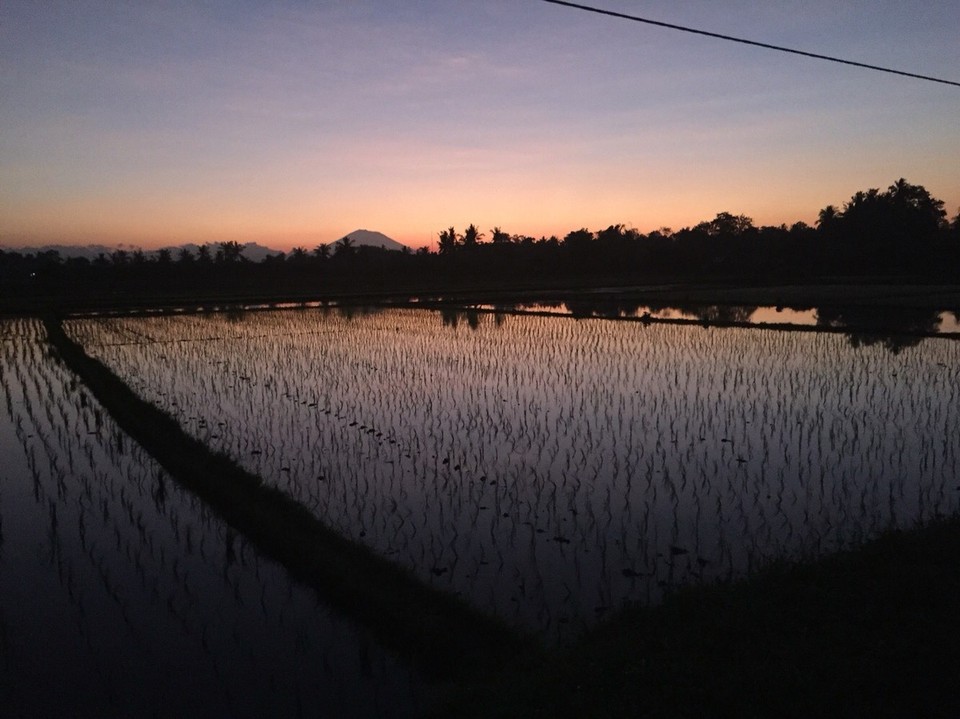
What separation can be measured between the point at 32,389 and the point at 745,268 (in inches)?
1589

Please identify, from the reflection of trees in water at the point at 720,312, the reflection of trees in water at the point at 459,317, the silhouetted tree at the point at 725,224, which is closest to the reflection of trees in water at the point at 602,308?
the reflection of trees in water at the point at 720,312

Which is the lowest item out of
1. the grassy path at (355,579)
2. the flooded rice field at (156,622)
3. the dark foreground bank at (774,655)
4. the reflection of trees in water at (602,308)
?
the flooded rice field at (156,622)

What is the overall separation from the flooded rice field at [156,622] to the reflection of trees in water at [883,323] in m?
12.4

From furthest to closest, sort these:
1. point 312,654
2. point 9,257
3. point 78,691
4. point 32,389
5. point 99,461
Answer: point 9,257, point 32,389, point 99,461, point 312,654, point 78,691

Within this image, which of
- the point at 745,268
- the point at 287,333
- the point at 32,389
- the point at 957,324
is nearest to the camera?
the point at 32,389

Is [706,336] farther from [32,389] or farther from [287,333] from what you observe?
[32,389]

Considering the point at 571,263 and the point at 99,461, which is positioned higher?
the point at 571,263

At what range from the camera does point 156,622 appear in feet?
13.0

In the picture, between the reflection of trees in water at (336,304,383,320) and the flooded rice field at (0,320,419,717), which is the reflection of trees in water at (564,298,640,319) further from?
the flooded rice field at (0,320,419,717)

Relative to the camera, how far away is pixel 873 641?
312 cm

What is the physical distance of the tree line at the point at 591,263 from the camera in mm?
38906

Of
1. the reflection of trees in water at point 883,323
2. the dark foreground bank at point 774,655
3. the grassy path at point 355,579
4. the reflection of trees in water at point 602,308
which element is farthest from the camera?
the reflection of trees in water at point 602,308

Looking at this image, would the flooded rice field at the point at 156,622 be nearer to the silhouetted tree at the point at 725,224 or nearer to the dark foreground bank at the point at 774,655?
the dark foreground bank at the point at 774,655

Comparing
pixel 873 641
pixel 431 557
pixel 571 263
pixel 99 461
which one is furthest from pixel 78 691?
pixel 571 263
